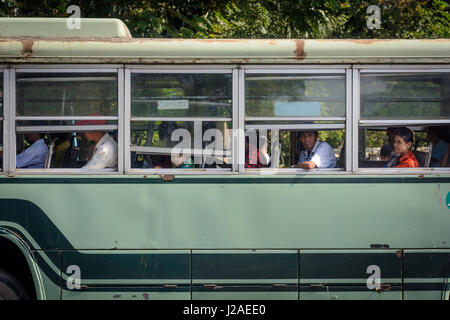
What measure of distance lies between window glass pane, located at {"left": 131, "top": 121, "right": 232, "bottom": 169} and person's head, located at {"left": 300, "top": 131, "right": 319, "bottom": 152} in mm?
792

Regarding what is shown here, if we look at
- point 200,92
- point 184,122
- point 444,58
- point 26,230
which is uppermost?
point 444,58

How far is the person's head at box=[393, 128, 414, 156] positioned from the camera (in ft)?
15.4

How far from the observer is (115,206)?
172 inches

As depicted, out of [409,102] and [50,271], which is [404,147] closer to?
[409,102]

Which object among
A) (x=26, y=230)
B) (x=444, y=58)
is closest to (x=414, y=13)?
(x=444, y=58)

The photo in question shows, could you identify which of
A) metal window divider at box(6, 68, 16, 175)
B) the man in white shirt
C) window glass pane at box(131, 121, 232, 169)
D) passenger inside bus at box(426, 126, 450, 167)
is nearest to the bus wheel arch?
metal window divider at box(6, 68, 16, 175)

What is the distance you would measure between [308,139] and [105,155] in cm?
199

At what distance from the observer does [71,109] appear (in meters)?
4.46

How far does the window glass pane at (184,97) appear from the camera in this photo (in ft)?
14.6

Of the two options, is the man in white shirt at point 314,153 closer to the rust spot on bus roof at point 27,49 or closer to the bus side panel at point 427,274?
the bus side panel at point 427,274

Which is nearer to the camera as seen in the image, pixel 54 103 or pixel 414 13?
pixel 54 103

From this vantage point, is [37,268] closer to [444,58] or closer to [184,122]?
[184,122]

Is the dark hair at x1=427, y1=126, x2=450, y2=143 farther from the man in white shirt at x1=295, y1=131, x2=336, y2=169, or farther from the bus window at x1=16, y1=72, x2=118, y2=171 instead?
the bus window at x1=16, y1=72, x2=118, y2=171

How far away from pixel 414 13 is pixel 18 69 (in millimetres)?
9153
